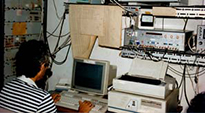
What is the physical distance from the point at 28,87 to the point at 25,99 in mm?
88

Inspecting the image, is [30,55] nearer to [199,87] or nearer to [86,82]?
[86,82]

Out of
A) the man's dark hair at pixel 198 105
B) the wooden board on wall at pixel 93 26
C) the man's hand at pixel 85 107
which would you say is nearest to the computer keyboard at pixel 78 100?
the man's hand at pixel 85 107

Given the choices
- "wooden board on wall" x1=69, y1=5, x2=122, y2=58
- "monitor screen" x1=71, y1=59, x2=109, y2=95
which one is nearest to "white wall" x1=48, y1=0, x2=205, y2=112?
"wooden board on wall" x1=69, y1=5, x2=122, y2=58

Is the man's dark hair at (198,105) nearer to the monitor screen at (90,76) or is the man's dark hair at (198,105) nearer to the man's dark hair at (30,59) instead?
the monitor screen at (90,76)

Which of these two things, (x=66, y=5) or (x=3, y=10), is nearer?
(x=3, y=10)

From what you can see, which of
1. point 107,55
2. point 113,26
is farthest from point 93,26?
point 107,55

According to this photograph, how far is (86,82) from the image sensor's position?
2.72 meters

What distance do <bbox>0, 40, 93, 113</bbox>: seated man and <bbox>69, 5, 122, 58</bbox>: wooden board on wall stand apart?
2.53 feet

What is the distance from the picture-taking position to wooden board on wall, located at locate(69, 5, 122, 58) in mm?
2701

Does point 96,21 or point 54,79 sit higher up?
point 96,21

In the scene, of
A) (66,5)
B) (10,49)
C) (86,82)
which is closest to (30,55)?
(86,82)

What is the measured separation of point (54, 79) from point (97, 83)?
0.93 m

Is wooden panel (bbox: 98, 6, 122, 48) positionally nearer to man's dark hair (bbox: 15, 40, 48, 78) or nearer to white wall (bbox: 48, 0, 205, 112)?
white wall (bbox: 48, 0, 205, 112)

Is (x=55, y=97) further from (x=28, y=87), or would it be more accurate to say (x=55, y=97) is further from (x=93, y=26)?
(x=93, y=26)
